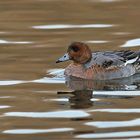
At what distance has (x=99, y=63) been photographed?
14.8 m

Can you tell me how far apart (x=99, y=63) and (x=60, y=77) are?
2.38 ft

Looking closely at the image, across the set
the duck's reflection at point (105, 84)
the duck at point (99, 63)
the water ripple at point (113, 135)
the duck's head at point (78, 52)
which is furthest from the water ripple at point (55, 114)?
the duck's head at point (78, 52)

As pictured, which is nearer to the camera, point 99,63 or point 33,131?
point 33,131

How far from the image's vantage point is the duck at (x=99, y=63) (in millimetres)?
14719

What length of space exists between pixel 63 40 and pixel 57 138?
20.3 ft

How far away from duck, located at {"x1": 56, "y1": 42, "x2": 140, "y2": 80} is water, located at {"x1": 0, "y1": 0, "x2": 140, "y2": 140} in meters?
0.24

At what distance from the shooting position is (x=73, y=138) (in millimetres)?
10734

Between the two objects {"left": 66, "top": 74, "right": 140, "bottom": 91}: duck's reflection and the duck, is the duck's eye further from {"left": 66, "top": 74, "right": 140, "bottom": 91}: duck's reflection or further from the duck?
{"left": 66, "top": 74, "right": 140, "bottom": 91}: duck's reflection

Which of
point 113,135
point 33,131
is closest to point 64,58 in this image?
point 33,131

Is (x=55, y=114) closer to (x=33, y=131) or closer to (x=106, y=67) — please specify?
(x=33, y=131)

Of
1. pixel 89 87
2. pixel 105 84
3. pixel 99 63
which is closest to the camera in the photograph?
pixel 89 87

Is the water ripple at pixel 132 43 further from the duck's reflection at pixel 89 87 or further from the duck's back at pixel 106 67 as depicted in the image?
the duck's reflection at pixel 89 87

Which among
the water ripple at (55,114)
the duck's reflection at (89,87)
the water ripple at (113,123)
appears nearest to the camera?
the water ripple at (113,123)

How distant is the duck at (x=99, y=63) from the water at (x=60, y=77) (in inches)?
9.4
